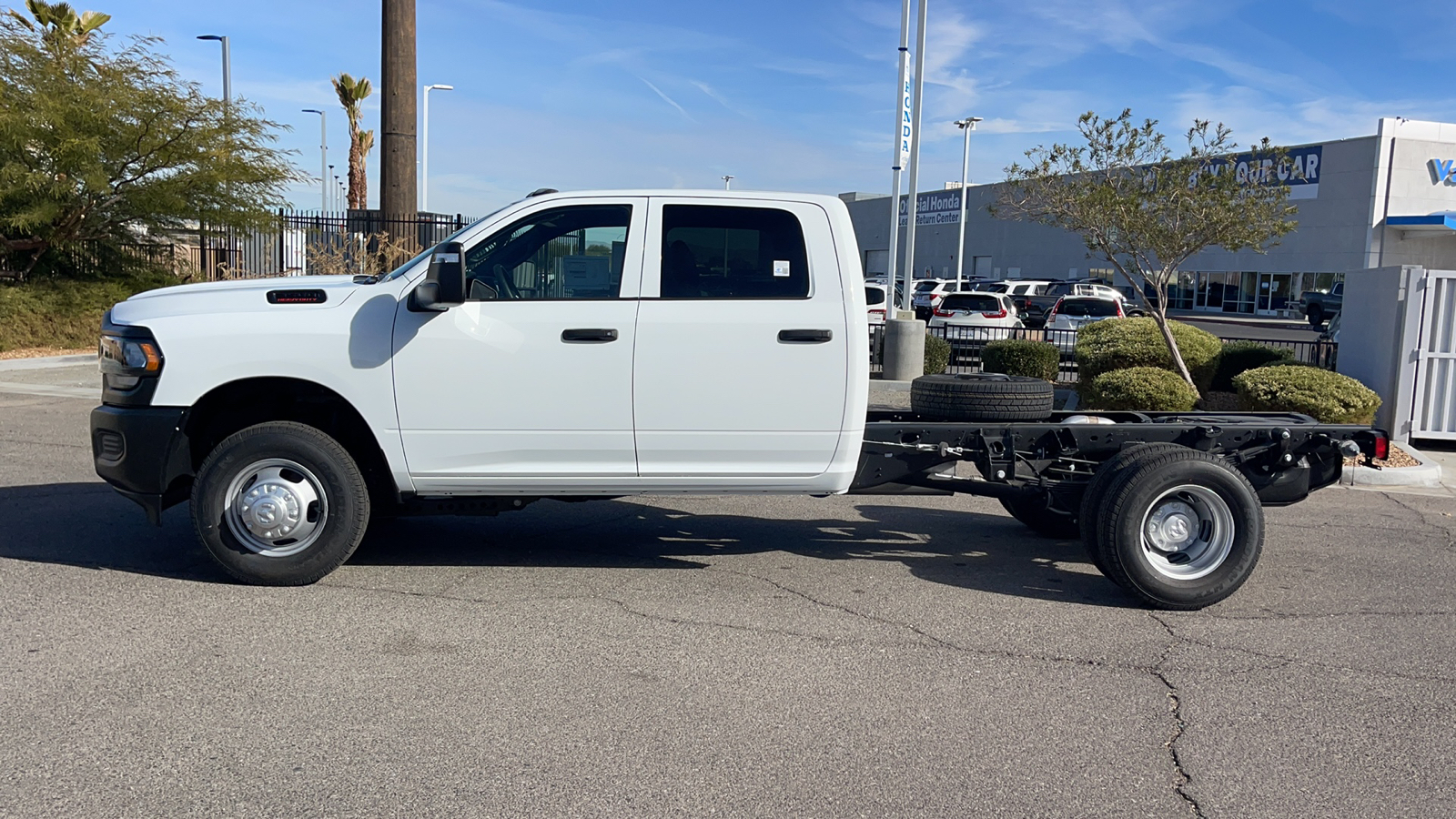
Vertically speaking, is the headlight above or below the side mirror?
below

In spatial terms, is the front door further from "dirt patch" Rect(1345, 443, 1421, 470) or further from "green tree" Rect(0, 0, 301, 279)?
"green tree" Rect(0, 0, 301, 279)

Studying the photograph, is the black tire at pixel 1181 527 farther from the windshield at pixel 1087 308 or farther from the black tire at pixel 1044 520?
the windshield at pixel 1087 308

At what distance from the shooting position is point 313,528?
19.6ft

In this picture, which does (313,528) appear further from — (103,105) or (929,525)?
(103,105)

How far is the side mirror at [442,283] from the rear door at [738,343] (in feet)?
3.03

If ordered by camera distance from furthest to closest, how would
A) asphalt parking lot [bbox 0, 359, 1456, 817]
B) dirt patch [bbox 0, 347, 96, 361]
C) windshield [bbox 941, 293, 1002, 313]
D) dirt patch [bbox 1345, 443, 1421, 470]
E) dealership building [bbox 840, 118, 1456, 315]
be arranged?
dealership building [bbox 840, 118, 1456, 315]
windshield [bbox 941, 293, 1002, 313]
dirt patch [bbox 0, 347, 96, 361]
dirt patch [bbox 1345, 443, 1421, 470]
asphalt parking lot [bbox 0, 359, 1456, 817]

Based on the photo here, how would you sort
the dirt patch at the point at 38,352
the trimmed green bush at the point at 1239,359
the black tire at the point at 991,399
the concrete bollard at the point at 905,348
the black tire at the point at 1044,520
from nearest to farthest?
the black tire at the point at 991,399 → the black tire at the point at 1044,520 → the trimmed green bush at the point at 1239,359 → the concrete bollard at the point at 905,348 → the dirt patch at the point at 38,352

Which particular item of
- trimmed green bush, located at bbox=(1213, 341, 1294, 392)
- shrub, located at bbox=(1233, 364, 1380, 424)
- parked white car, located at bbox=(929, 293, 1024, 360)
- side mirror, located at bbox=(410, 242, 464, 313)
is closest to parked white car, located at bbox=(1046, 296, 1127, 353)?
parked white car, located at bbox=(929, 293, 1024, 360)

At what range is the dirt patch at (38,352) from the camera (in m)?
17.8

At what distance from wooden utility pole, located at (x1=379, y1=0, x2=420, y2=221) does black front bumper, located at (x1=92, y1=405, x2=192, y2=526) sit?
391 inches

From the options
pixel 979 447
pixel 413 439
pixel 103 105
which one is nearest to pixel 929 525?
pixel 979 447

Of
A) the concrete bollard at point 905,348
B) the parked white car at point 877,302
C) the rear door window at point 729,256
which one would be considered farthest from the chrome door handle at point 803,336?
Answer: the concrete bollard at point 905,348

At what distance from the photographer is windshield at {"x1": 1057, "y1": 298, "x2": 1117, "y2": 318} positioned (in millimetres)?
30453

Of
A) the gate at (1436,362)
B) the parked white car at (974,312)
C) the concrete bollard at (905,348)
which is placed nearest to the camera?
the gate at (1436,362)
